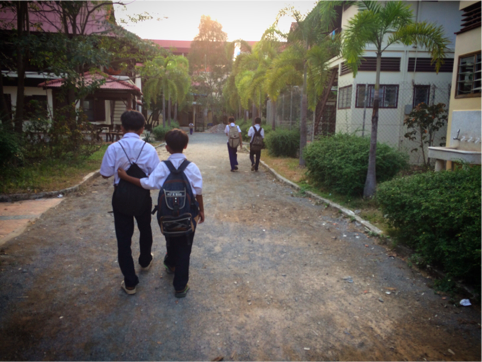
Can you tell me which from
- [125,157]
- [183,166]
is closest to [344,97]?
[183,166]

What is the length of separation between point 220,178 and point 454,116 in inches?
254

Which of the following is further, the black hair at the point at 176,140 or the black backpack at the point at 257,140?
the black backpack at the point at 257,140

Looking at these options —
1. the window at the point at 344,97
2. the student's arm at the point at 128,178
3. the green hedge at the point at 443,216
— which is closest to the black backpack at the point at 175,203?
the student's arm at the point at 128,178

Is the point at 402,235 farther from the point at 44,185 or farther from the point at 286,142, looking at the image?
the point at 286,142

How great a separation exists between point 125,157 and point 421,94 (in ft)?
45.4

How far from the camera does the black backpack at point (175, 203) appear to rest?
336 centimetres

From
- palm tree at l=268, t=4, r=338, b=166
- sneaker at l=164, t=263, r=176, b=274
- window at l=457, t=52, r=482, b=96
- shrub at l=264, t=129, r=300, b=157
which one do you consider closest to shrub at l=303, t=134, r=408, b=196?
window at l=457, t=52, r=482, b=96

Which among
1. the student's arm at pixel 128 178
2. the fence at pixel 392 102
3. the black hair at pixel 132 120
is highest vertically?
the fence at pixel 392 102

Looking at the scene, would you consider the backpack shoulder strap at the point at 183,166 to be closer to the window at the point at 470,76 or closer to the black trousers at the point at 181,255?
the black trousers at the point at 181,255

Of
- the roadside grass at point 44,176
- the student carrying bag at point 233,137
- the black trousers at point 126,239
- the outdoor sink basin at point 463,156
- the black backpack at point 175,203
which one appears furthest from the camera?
the student carrying bag at point 233,137

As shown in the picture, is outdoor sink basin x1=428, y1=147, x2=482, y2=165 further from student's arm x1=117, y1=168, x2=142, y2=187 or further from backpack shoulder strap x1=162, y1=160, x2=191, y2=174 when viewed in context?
student's arm x1=117, y1=168, x2=142, y2=187

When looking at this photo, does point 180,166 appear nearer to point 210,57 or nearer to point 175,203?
point 175,203

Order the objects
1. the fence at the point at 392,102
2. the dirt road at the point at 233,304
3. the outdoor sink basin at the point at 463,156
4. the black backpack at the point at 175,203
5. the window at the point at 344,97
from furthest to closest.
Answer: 1. the window at the point at 344,97
2. the fence at the point at 392,102
3. the outdoor sink basin at the point at 463,156
4. the black backpack at the point at 175,203
5. the dirt road at the point at 233,304

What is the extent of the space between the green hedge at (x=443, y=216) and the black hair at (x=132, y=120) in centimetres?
337
